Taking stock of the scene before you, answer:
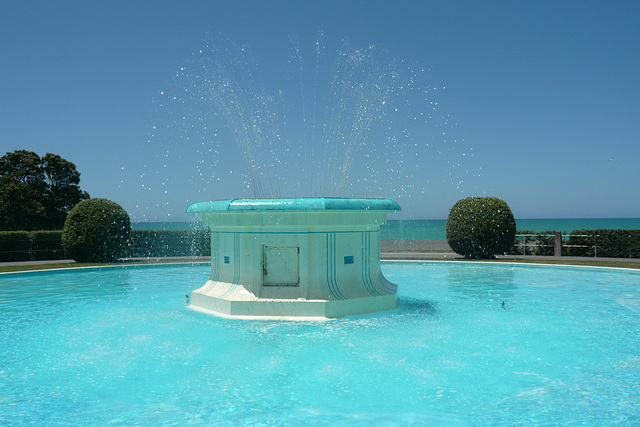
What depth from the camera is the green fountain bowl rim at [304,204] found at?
328 inches

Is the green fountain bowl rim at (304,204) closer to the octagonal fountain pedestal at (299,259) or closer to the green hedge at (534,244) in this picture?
the octagonal fountain pedestal at (299,259)

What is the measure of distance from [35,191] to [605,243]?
32401 mm

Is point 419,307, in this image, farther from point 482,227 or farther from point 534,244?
point 534,244

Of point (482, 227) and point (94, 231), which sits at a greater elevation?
point (482, 227)

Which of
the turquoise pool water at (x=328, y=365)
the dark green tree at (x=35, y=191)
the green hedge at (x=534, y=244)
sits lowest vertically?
the turquoise pool water at (x=328, y=365)

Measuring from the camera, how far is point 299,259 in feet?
28.3

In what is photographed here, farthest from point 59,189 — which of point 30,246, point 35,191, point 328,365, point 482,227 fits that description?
point 328,365

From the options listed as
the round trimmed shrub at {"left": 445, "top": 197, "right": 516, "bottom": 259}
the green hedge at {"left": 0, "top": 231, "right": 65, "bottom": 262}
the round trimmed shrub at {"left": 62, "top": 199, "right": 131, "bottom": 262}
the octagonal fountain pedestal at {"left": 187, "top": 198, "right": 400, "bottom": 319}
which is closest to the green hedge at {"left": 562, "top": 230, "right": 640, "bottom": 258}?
the round trimmed shrub at {"left": 445, "top": 197, "right": 516, "bottom": 259}

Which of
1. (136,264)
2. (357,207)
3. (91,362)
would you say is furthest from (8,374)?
(136,264)

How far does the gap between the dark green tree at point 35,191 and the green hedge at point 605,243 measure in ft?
97.4

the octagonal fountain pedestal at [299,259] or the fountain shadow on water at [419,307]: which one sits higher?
the octagonal fountain pedestal at [299,259]

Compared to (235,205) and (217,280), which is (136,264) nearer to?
(217,280)

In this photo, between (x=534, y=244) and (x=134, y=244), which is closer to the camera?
(x=134, y=244)

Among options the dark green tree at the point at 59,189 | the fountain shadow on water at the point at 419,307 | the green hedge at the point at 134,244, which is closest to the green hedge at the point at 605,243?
the fountain shadow on water at the point at 419,307
